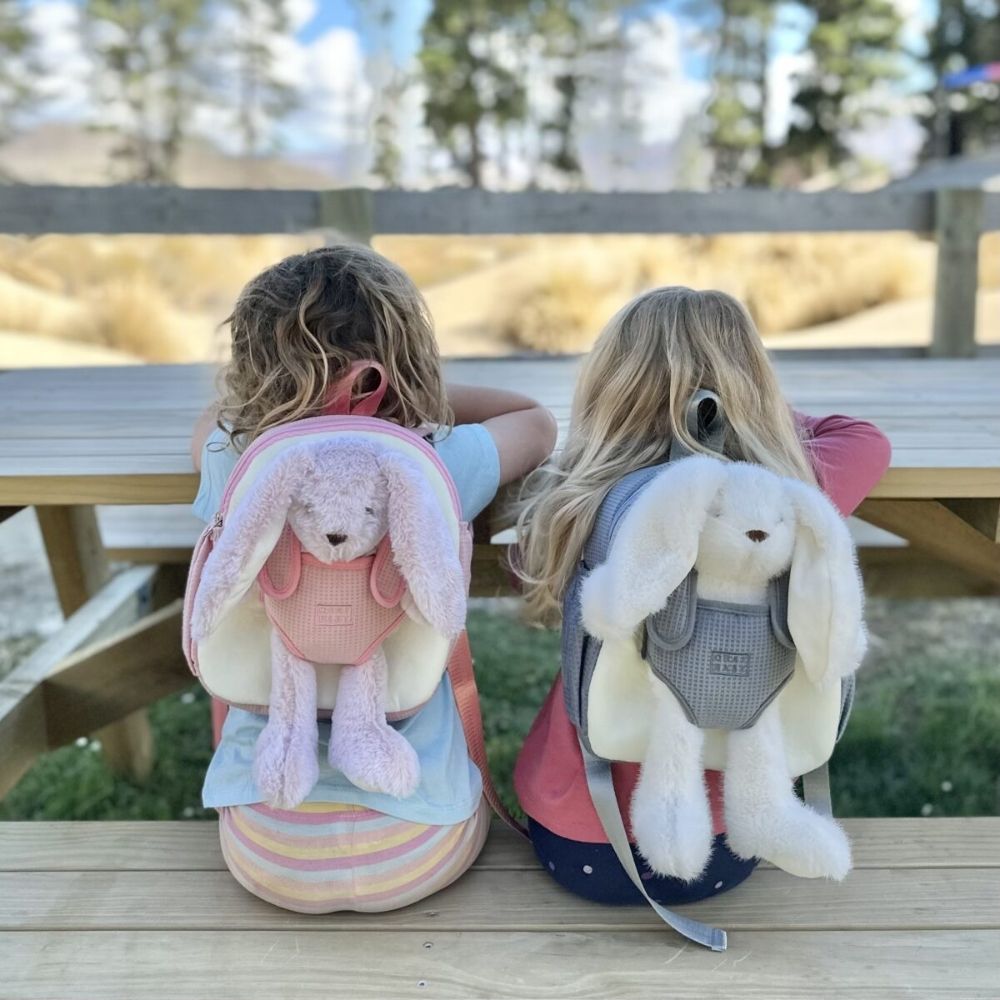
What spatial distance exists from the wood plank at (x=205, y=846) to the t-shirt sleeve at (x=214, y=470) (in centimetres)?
52

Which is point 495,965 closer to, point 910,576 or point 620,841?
point 620,841

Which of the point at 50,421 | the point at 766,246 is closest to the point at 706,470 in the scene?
the point at 50,421

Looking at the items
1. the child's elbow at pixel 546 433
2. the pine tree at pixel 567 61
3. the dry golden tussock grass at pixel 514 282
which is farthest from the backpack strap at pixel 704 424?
the pine tree at pixel 567 61

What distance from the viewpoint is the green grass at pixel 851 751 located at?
112 inches

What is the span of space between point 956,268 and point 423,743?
11.2 ft

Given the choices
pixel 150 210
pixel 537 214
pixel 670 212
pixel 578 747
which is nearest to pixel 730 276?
pixel 670 212

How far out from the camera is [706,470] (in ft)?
4.32

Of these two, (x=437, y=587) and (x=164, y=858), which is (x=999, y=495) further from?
(x=164, y=858)

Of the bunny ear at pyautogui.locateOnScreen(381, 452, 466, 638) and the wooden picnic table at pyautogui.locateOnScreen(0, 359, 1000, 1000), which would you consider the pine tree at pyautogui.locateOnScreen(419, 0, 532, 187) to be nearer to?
the wooden picnic table at pyautogui.locateOnScreen(0, 359, 1000, 1000)

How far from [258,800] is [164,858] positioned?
0.88 ft

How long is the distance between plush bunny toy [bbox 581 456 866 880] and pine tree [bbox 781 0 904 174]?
18.5m

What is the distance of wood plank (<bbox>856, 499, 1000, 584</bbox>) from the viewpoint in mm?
2090

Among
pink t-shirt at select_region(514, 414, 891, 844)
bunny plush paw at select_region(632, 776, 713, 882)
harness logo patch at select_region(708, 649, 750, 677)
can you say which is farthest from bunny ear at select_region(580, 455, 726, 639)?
pink t-shirt at select_region(514, 414, 891, 844)

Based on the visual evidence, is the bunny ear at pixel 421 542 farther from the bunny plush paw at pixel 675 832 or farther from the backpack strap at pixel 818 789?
the backpack strap at pixel 818 789
